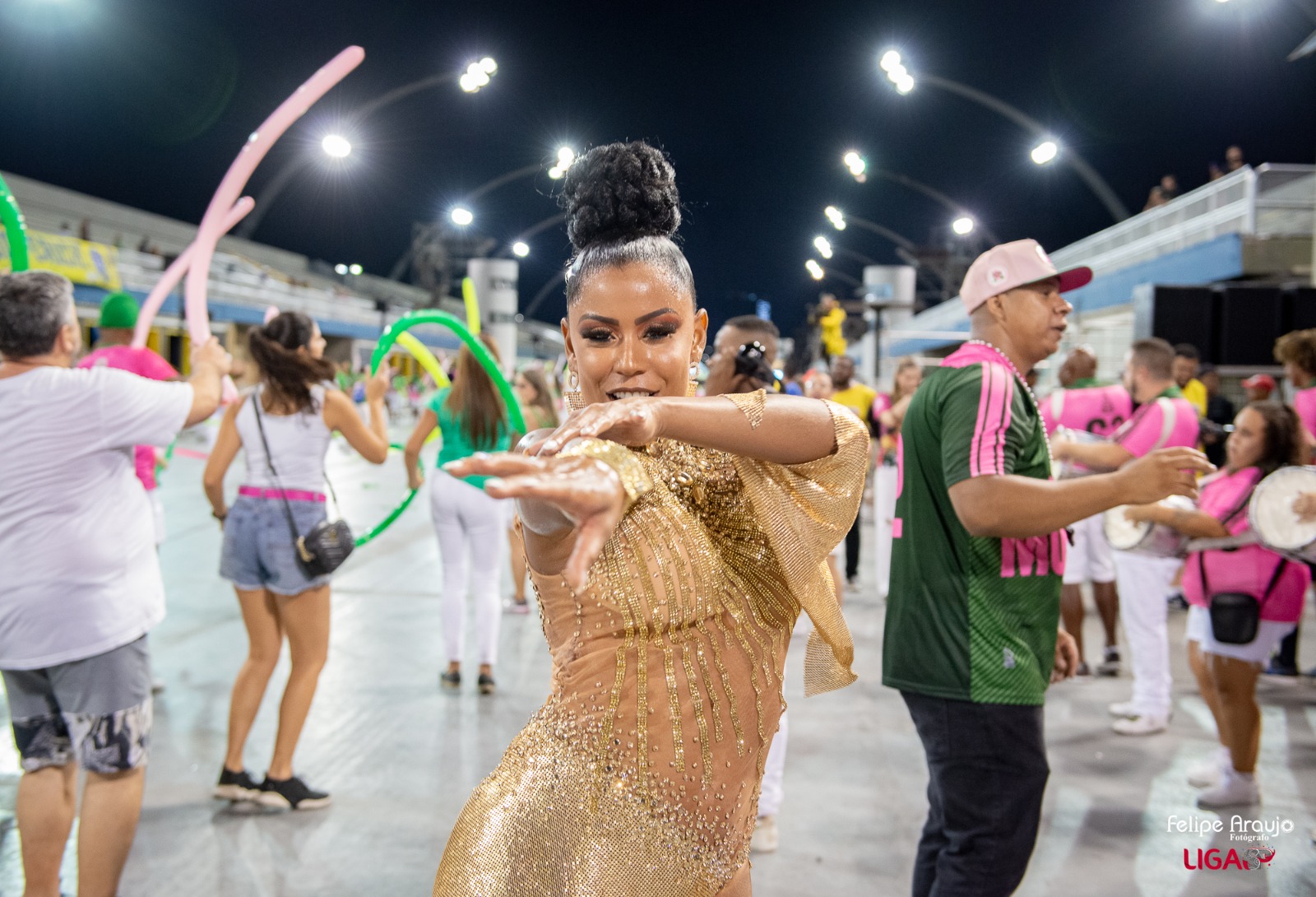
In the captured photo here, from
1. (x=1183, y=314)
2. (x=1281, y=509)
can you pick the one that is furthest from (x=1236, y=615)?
(x=1183, y=314)

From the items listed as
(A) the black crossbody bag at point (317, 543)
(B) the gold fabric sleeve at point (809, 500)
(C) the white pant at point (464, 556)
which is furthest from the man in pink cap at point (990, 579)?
(C) the white pant at point (464, 556)

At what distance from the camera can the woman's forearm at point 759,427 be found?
1.13 metres

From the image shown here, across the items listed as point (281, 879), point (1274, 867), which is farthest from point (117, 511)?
point (1274, 867)

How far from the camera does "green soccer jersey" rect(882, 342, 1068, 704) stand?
2.19 m

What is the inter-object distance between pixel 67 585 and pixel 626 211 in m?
2.32

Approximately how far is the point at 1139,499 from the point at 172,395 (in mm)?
2837

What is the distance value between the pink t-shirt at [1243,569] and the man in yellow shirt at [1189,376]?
3904 millimetres

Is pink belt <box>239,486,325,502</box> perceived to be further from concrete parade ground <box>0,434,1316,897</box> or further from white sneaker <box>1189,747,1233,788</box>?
white sneaker <box>1189,747,1233,788</box>

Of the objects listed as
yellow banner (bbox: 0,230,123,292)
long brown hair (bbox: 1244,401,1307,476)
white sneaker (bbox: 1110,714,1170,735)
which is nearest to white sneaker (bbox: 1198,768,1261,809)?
white sneaker (bbox: 1110,714,1170,735)

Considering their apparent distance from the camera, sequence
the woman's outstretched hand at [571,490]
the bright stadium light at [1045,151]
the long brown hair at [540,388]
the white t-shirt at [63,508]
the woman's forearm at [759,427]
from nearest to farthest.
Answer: the woman's outstretched hand at [571,490], the woman's forearm at [759,427], the white t-shirt at [63,508], the long brown hair at [540,388], the bright stadium light at [1045,151]

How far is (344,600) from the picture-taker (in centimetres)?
731

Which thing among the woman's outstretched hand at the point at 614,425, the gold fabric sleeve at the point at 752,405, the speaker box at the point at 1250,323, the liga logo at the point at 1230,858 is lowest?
the liga logo at the point at 1230,858

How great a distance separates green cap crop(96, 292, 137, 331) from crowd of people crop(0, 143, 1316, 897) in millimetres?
21

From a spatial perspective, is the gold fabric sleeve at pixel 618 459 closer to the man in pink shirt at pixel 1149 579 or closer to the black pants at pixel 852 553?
the man in pink shirt at pixel 1149 579
